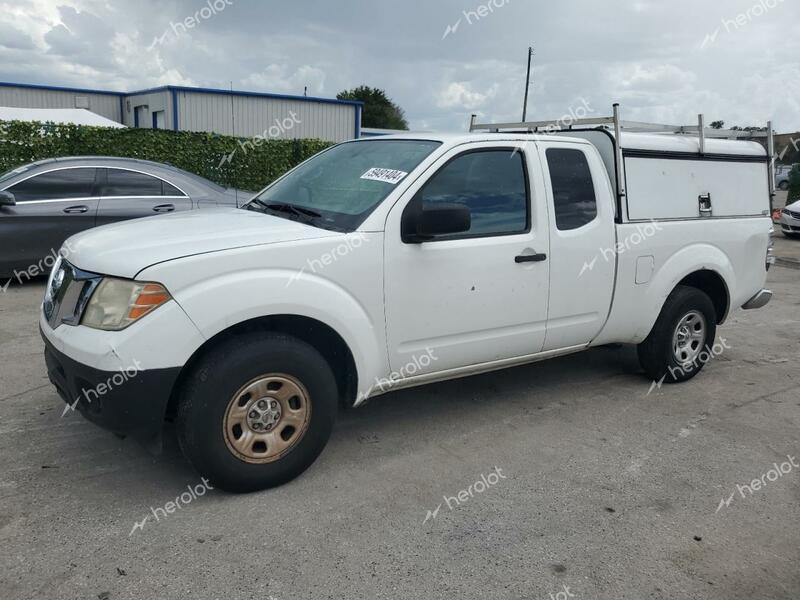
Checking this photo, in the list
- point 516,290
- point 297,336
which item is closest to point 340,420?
point 297,336

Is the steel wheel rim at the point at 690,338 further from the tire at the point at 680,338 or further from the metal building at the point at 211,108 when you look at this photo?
the metal building at the point at 211,108

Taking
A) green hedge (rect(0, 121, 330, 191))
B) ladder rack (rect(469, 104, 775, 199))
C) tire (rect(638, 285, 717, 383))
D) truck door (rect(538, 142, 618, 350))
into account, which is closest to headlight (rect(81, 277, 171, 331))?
truck door (rect(538, 142, 618, 350))

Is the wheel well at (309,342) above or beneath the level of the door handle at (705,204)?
beneath

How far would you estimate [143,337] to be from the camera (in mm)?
3154

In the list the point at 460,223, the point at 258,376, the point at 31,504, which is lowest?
the point at 31,504

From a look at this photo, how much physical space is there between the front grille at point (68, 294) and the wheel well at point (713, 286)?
13.8 ft

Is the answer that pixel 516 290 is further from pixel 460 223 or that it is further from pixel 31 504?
pixel 31 504

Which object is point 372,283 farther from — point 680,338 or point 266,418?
point 680,338

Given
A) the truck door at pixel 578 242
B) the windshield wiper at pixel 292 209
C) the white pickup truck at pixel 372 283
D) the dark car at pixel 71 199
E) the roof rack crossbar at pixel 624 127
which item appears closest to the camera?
the white pickup truck at pixel 372 283

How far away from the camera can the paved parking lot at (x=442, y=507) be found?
2926 mm

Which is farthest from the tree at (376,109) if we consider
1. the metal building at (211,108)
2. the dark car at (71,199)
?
the dark car at (71,199)

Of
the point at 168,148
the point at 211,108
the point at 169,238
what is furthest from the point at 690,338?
the point at 211,108

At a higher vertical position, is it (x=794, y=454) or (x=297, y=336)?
(x=297, y=336)

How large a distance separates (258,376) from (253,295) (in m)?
0.39
